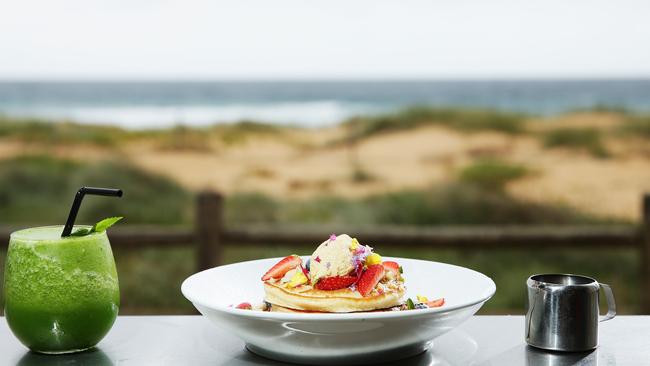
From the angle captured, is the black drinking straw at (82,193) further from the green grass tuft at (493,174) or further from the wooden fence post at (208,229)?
the green grass tuft at (493,174)

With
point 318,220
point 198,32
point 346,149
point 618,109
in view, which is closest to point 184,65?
point 198,32

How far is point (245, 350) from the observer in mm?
1438

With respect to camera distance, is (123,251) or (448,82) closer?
(123,251)

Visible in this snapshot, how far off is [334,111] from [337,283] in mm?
14235

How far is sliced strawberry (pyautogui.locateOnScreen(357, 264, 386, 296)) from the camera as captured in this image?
1351 millimetres

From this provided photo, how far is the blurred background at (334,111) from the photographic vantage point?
1238cm

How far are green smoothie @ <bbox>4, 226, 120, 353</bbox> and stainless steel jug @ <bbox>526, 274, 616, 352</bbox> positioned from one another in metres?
0.75

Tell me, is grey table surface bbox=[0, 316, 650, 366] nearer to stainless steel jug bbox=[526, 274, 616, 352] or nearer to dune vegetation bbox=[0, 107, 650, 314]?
stainless steel jug bbox=[526, 274, 616, 352]

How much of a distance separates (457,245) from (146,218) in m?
7.45

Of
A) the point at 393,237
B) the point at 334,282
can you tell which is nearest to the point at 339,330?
the point at 334,282

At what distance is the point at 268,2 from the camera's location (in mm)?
14117

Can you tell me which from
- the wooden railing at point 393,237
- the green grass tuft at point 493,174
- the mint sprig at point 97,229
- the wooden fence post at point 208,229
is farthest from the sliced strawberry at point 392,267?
the green grass tuft at point 493,174

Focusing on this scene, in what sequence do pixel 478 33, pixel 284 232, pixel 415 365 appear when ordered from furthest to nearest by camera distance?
pixel 478 33 < pixel 284 232 < pixel 415 365

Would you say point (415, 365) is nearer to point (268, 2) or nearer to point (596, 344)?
point (596, 344)
